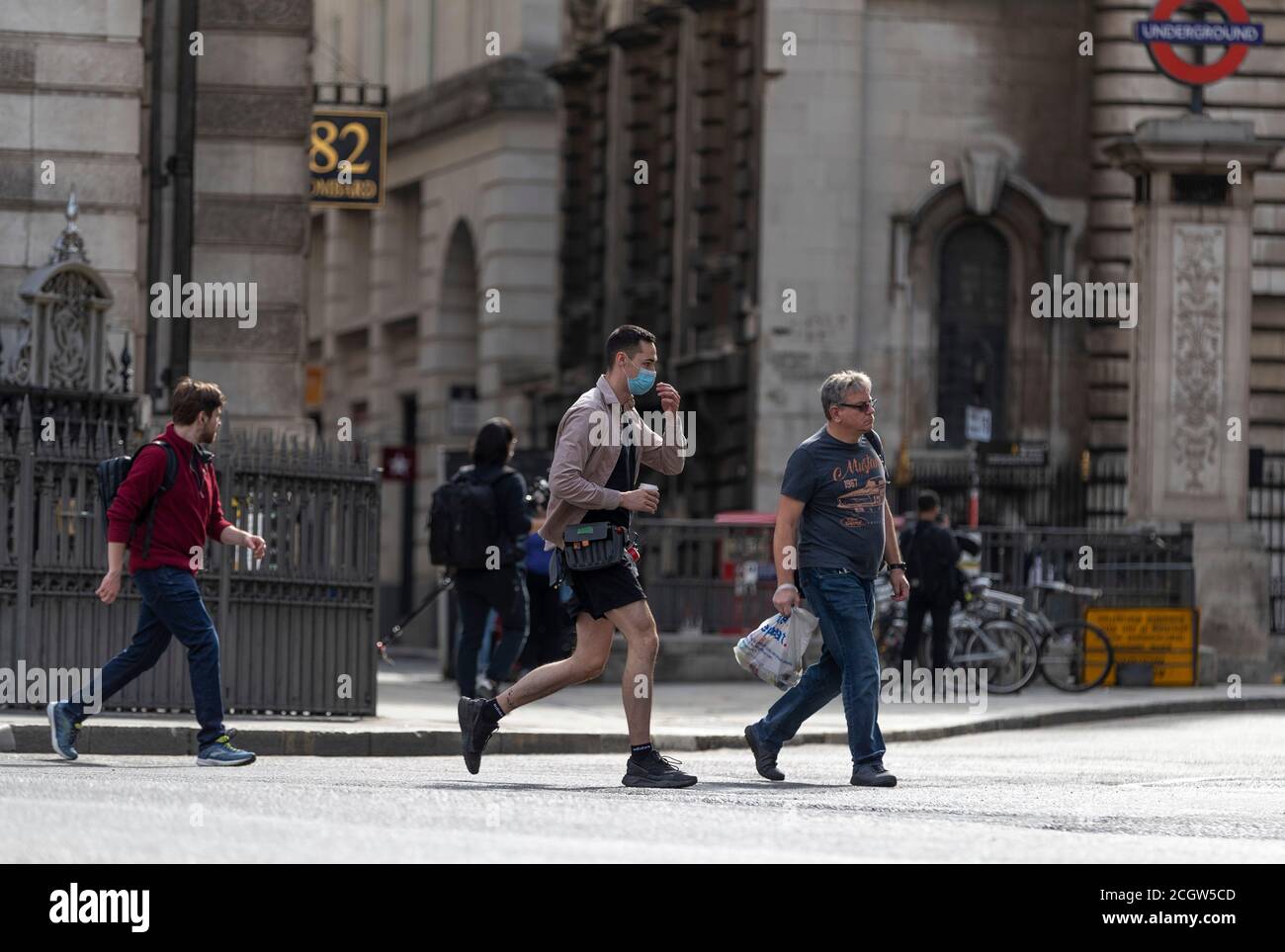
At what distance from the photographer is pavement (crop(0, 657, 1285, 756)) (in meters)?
15.3

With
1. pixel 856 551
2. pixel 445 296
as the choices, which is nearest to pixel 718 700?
pixel 856 551

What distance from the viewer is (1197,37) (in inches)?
1033

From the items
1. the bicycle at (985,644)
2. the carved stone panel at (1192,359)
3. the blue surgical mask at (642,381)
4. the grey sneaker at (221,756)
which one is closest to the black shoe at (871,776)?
the blue surgical mask at (642,381)

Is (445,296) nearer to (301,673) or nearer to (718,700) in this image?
(718,700)

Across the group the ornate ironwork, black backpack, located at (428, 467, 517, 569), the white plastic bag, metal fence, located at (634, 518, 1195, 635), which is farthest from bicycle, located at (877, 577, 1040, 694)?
the white plastic bag

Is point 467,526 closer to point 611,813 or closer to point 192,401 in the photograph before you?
point 192,401

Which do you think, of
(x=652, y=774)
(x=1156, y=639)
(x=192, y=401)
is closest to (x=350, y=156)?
(x=1156, y=639)

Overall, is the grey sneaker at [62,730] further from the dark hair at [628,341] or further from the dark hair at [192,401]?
the dark hair at [628,341]

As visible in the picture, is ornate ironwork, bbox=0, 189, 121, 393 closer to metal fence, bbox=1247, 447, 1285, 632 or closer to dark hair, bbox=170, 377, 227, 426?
dark hair, bbox=170, 377, 227, 426

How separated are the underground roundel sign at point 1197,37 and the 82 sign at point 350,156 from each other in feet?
24.3

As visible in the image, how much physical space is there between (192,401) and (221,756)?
1.63 metres

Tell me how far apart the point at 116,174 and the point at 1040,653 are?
8430mm

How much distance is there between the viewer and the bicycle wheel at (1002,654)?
24.2 meters
